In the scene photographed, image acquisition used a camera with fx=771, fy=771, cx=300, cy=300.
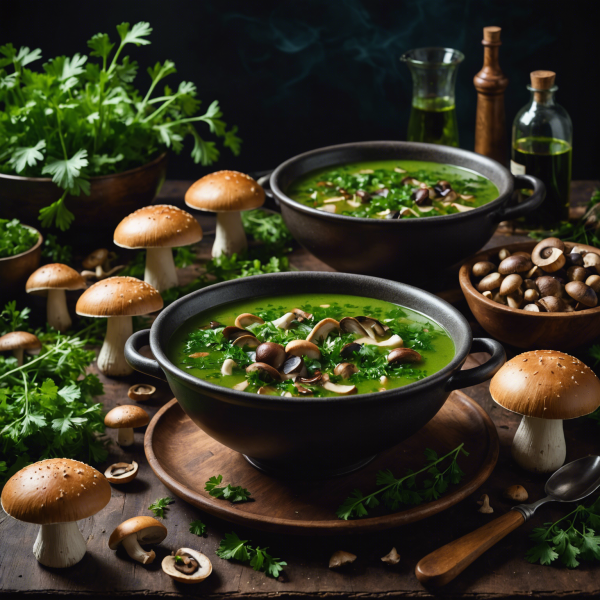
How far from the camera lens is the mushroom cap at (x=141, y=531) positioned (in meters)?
1.63

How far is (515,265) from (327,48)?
2458 mm

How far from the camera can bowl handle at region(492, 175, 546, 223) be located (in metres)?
2.53

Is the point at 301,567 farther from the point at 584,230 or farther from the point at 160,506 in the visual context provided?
the point at 584,230

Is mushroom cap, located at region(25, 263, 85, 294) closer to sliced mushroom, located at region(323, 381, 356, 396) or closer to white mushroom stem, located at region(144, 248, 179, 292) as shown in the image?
white mushroom stem, located at region(144, 248, 179, 292)

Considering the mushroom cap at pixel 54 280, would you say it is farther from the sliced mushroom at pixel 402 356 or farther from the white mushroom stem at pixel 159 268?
the sliced mushroom at pixel 402 356

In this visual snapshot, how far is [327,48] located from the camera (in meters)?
4.33

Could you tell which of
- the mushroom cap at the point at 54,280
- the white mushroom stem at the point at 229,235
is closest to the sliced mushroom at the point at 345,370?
the mushroom cap at the point at 54,280

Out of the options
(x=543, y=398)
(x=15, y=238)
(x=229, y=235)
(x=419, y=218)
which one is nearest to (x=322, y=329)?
(x=543, y=398)

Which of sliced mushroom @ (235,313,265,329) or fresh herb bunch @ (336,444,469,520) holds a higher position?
sliced mushroom @ (235,313,265,329)

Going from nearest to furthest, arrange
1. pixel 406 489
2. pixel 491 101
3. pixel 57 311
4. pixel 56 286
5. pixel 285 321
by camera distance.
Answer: pixel 406 489
pixel 285 321
pixel 56 286
pixel 57 311
pixel 491 101

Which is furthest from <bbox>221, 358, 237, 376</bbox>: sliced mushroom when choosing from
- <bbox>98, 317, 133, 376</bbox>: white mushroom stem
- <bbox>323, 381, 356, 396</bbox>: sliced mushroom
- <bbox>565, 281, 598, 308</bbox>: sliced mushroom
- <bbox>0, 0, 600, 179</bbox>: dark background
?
<bbox>0, 0, 600, 179</bbox>: dark background


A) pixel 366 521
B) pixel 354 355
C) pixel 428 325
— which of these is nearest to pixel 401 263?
pixel 428 325

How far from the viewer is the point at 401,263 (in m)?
2.50

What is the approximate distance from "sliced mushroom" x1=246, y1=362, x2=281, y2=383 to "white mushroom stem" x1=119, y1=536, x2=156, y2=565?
0.44m
